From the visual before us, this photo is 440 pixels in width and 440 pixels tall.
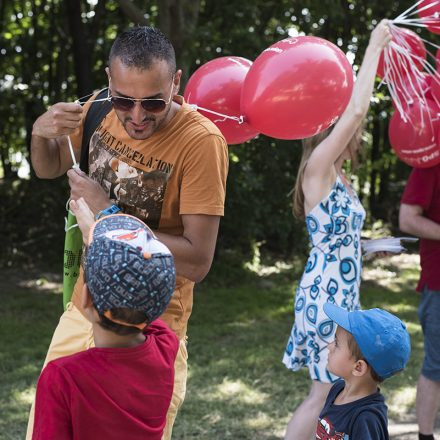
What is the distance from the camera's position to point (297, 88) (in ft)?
9.22

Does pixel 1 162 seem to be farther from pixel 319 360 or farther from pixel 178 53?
pixel 319 360

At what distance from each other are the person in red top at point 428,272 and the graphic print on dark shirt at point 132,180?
2.00m

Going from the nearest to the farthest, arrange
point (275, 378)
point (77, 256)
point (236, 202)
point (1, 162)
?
1. point (77, 256)
2. point (275, 378)
3. point (236, 202)
4. point (1, 162)

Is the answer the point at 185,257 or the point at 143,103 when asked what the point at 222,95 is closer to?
the point at 143,103

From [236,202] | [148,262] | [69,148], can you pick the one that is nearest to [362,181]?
[236,202]

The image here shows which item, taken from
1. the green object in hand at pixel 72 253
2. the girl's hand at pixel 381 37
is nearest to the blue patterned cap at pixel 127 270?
the green object in hand at pixel 72 253

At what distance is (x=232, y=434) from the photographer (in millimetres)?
4488

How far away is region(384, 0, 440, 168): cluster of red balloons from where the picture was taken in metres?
3.72

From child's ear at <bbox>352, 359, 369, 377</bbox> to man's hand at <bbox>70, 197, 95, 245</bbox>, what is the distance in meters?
0.95

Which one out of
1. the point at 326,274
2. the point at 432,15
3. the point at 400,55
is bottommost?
the point at 326,274

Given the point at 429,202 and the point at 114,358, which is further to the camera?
the point at 429,202

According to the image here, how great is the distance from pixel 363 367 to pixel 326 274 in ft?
3.77

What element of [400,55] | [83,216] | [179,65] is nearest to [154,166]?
[83,216]

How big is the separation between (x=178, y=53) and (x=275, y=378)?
3.33m
